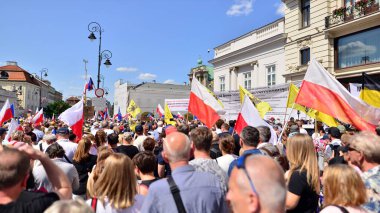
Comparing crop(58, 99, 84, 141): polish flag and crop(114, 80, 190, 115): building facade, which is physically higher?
crop(114, 80, 190, 115): building facade

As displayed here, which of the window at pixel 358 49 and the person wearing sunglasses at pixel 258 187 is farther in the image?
the window at pixel 358 49

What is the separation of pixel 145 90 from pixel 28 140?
7273 cm

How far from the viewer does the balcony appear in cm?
1630

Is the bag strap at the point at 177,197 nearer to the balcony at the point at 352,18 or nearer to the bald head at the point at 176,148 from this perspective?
the bald head at the point at 176,148

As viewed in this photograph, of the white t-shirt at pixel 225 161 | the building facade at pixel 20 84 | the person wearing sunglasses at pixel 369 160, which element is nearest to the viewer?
the person wearing sunglasses at pixel 369 160

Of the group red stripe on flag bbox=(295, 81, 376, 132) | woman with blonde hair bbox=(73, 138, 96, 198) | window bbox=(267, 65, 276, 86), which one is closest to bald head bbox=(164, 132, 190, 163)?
woman with blonde hair bbox=(73, 138, 96, 198)

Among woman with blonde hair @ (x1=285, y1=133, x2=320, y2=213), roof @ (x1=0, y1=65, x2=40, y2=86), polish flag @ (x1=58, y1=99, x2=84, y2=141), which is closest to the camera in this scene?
woman with blonde hair @ (x1=285, y1=133, x2=320, y2=213)

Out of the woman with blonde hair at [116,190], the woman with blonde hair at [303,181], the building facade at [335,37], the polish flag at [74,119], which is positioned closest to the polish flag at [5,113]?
the polish flag at [74,119]

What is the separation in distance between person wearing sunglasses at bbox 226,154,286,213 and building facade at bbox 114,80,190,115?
72.1 meters

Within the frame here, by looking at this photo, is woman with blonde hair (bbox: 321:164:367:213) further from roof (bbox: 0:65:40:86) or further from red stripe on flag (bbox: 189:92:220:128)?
roof (bbox: 0:65:40:86)

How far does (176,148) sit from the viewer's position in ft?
9.30

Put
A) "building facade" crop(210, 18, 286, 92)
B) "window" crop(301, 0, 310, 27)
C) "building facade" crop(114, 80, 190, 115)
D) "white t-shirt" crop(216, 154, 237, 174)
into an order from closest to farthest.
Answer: "white t-shirt" crop(216, 154, 237, 174) → "window" crop(301, 0, 310, 27) → "building facade" crop(210, 18, 286, 92) → "building facade" crop(114, 80, 190, 115)

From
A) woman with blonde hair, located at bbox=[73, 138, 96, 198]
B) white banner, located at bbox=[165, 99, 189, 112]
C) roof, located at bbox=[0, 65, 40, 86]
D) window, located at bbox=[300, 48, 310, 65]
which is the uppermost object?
roof, located at bbox=[0, 65, 40, 86]

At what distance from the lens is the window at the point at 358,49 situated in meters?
16.7
